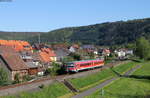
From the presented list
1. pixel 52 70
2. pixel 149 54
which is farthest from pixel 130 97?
pixel 149 54

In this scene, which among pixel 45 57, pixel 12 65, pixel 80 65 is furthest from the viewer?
pixel 45 57

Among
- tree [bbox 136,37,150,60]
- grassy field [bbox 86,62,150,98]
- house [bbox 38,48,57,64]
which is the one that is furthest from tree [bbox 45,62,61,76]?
tree [bbox 136,37,150,60]

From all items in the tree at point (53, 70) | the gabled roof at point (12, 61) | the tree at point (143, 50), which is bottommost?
the tree at point (53, 70)

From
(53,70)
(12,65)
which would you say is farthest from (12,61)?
(53,70)

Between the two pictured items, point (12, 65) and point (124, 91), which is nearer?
point (124, 91)

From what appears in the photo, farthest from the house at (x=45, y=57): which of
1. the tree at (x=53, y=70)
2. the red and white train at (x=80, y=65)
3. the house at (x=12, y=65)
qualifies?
the house at (x=12, y=65)

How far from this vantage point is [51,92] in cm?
3791

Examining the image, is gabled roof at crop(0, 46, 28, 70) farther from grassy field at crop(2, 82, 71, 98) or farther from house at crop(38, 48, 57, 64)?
house at crop(38, 48, 57, 64)

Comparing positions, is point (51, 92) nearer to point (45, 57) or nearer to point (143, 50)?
point (45, 57)

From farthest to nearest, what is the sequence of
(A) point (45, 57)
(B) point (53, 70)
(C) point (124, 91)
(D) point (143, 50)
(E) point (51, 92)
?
(D) point (143, 50)
(A) point (45, 57)
(B) point (53, 70)
(C) point (124, 91)
(E) point (51, 92)

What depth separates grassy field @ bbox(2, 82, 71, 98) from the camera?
1334 inches

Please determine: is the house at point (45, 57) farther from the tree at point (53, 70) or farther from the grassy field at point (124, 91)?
the grassy field at point (124, 91)

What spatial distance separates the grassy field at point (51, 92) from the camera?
111 feet

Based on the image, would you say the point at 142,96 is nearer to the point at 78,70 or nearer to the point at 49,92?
the point at 49,92
